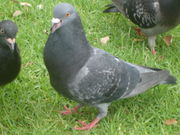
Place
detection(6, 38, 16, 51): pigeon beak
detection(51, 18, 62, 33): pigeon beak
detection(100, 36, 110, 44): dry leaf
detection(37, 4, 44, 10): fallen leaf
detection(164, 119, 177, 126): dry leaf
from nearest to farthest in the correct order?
detection(51, 18, 62, 33): pigeon beak
detection(6, 38, 16, 51): pigeon beak
detection(164, 119, 177, 126): dry leaf
detection(100, 36, 110, 44): dry leaf
detection(37, 4, 44, 10): fallen leaf

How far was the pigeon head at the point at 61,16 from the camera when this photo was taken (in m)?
3.85

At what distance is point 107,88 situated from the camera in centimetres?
433

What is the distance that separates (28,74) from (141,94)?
164cm

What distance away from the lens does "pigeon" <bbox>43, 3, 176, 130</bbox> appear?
3.92m

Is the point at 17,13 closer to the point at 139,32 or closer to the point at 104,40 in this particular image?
the point at 104,40

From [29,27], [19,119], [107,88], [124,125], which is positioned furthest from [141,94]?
[29,27]

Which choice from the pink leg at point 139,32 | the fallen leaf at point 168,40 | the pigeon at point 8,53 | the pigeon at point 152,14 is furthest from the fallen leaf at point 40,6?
the pigeon at point 8,53

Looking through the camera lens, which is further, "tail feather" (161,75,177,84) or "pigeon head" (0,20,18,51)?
"tail feather" (161,75,177,84)

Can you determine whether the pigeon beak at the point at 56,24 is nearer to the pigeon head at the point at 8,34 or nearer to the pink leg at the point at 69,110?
the pigeon head at the point at 8,34

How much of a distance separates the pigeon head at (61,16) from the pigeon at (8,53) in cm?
63

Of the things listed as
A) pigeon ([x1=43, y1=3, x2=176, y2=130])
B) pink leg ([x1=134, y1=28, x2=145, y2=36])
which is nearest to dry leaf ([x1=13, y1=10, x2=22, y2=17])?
pink leg ([x1=134, y1=28, x2=145, y2=36])

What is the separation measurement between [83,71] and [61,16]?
0.68m

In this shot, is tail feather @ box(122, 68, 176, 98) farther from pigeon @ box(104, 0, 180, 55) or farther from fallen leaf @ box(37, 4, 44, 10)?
fallen leaf @ box(37, 4, 44, 10)

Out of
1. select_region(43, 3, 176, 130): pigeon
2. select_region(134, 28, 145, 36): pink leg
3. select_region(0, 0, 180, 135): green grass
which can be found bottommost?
select_region(134, 28, 145, 36): pink leg
